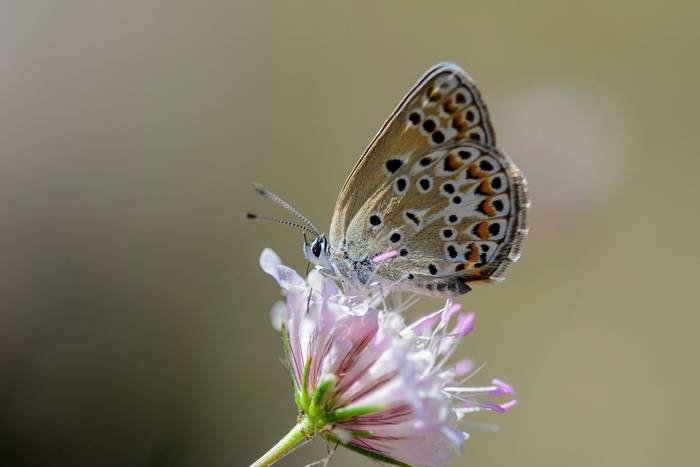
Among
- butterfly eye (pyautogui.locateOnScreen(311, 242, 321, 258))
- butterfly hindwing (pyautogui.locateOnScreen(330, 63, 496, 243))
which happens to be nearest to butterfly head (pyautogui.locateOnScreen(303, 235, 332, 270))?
A: butterfly eye (pyautogui.locateOnScreen(311, 242, 321, 258))

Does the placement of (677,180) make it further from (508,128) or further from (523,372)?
(523,372)

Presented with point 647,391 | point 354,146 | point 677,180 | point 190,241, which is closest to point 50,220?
point 190,241

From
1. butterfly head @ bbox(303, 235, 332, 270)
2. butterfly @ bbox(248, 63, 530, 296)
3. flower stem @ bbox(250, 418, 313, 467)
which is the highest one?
butterfly @ bbox(248, 63, 530, 296)

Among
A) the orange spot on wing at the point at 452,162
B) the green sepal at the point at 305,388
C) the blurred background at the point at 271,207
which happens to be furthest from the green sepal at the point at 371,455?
the blurred background at the point at 271,207

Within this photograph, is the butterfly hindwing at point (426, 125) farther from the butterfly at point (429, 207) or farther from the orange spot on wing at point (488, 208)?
the orange spot on wing at point (488, 208)

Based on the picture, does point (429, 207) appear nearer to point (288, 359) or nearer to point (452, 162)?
point (452, 162)

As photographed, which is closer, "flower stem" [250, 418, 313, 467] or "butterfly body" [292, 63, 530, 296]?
"flower stem" [250, 418, 313, 467]

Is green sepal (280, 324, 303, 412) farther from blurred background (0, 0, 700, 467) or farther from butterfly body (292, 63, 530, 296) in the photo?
blurred background (0, 0, 700, 467)
